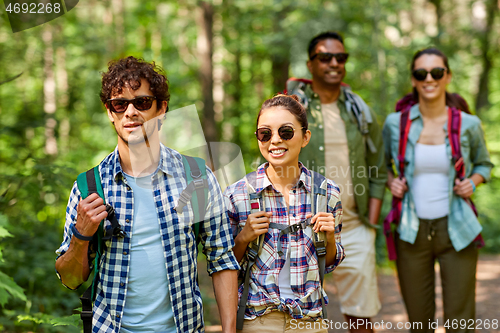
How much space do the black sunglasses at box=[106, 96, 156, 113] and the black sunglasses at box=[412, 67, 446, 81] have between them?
2.58 meters

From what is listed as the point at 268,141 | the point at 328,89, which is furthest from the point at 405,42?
the point at 268,141

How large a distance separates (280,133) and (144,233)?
93 cm

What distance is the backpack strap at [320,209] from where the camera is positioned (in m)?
2.42

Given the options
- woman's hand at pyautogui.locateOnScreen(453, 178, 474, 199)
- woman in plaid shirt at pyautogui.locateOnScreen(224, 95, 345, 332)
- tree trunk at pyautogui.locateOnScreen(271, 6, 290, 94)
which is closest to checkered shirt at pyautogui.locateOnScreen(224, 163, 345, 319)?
woman in plaid shirt at pyautogui.locateOnScreen(224, 95, 345, 332)

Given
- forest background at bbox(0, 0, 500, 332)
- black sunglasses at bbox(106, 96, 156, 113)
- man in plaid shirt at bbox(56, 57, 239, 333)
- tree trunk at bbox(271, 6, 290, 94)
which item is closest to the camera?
man in plaid shirt at bbox(56, 57, 239, 333)

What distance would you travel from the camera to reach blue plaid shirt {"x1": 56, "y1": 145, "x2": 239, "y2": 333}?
6.89 ft

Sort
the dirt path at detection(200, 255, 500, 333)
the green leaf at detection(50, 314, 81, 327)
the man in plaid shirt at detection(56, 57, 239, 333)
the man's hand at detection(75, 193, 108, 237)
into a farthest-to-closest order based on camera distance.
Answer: the dirt path at detection(200, 255, 500, 333) < the green leaf at detection(50, 314, 81, 327) < the man in plaid shirt at detection(56, 57, 239, 333) < the man's hand at detection(75, 193, 108, 237)

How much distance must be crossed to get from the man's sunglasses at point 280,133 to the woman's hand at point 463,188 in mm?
1991

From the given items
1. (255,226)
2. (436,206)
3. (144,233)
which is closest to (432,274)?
(436,206)

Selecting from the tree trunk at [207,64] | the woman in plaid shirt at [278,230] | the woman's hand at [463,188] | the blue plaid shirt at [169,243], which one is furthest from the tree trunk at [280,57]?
the blue plaid shirt at [169,243]

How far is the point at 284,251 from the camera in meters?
2.43

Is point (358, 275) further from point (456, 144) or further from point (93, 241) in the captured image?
point (93, 241)

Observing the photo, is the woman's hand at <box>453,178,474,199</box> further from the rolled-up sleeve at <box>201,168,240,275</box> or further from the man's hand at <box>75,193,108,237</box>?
the man's hand at <box>75,193,108,237</box>

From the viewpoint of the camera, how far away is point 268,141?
248 centimetres
